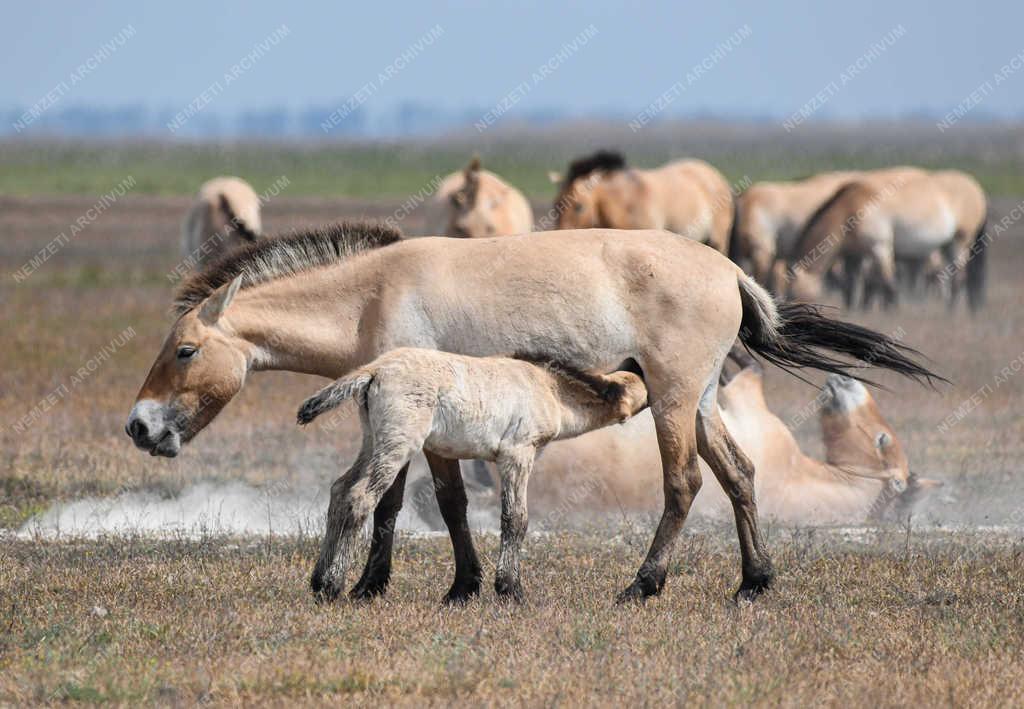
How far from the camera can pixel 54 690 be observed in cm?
552

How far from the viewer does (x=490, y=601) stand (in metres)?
7.09

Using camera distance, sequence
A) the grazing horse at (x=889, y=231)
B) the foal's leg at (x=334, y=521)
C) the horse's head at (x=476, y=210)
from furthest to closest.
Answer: the grazing horse at (x=889, y=231) < the horse's head at (x=476, y=210) < the foal's leg at (x=334, y=521)

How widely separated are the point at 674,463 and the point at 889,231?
17.5 meters

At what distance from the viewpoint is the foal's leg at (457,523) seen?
289 inches

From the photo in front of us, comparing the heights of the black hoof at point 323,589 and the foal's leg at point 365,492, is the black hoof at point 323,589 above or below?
below

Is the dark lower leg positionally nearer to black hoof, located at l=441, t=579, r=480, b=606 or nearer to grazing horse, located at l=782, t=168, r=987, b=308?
black hoof, located at l=441, t=579, r=480, b=606

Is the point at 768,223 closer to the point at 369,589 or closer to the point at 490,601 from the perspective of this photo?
the point at 369,589

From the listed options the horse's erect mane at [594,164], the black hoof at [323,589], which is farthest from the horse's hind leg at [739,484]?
the horse's erect mane at [594,164]

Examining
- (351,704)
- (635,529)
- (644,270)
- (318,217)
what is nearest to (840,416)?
(635,529)

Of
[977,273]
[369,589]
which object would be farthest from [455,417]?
[977,273]

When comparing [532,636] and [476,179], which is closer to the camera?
[532,636]

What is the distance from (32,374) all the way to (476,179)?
5388 millimetres

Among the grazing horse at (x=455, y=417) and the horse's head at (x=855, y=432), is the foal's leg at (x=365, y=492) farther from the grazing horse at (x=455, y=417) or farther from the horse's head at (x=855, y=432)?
the horse's head at (x=855, y=432)

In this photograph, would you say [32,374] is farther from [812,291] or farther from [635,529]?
[812,291]
